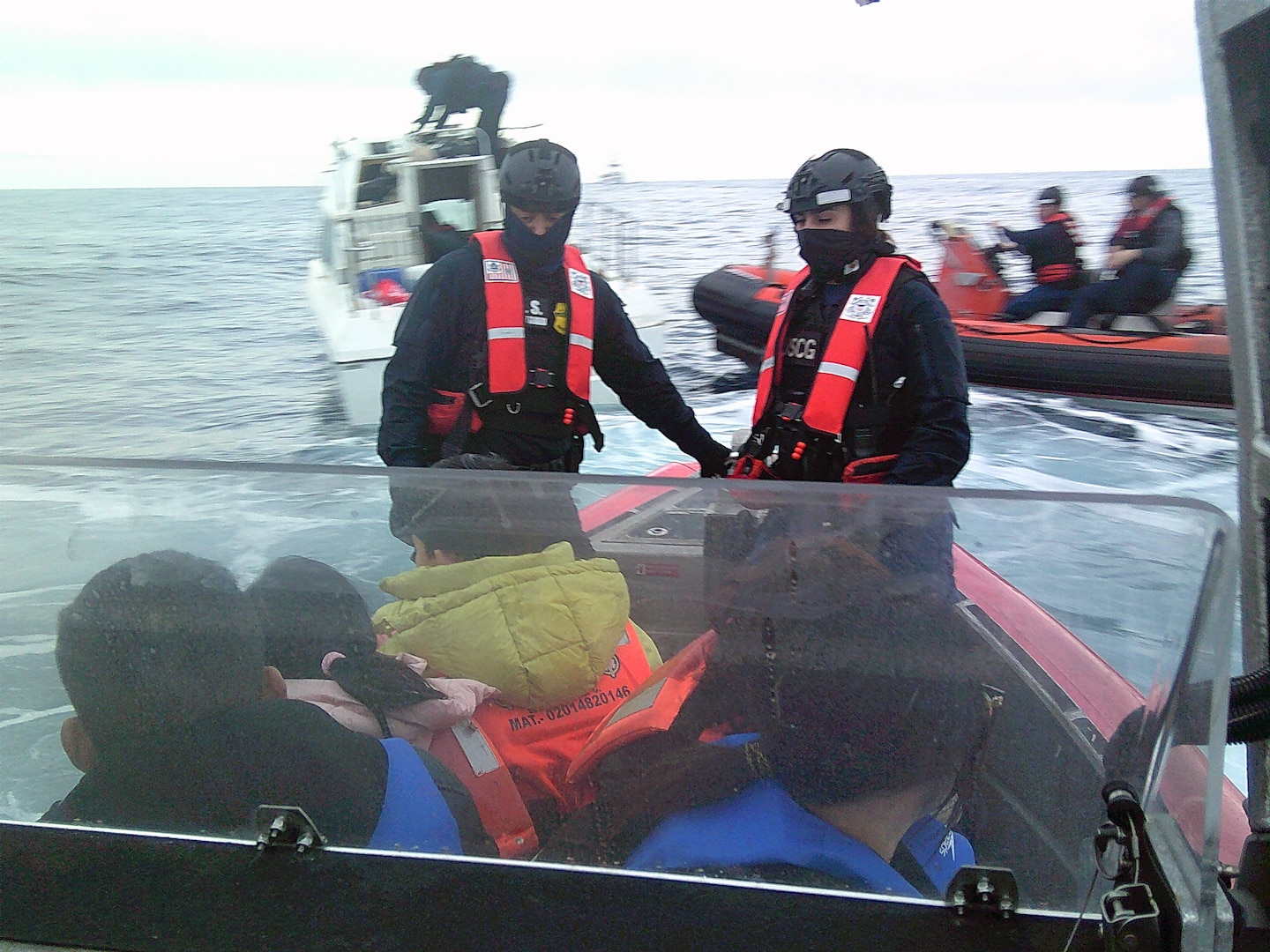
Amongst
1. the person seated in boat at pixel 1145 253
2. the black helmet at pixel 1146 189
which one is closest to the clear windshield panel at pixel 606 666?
the person seated in boat at pixel 1145 253

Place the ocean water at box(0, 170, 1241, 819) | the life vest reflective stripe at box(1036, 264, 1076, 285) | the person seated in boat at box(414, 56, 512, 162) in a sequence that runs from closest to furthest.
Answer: the ocean water at box(0, 170, 1241, 819) → the life vest reflective stripe at box(1036, 264, 1076, 285) → the person seated in boat at box(414, 56, 512, 162)

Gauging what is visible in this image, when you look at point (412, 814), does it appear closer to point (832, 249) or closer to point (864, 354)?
point (864, 354)

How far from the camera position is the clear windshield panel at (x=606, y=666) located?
0.74 metres

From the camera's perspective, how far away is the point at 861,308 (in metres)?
1.81

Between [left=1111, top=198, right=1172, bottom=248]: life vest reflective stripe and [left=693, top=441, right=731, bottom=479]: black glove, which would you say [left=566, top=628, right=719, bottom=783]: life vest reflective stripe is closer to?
[left=693, top=441, right=731, bottom=479]: black glove

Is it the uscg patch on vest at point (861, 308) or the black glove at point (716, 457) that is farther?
the black glove at point (716, 457)

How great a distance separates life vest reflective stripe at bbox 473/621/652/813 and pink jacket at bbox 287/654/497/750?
2cm

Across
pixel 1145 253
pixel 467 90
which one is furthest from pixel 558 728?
pixel 467 90

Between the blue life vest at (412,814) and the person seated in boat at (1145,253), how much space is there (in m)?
6.32

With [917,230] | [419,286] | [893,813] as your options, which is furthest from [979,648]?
[917,230]

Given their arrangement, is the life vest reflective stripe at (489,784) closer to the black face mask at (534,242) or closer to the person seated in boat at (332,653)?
the person seated in boat at (332,653)

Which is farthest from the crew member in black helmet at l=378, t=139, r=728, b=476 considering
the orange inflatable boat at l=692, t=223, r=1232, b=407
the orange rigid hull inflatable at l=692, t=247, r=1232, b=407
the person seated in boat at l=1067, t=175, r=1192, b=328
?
the person seated in boat at l=1067, t=175, r=1192, b=328

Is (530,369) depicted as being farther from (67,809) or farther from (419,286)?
(67,809)

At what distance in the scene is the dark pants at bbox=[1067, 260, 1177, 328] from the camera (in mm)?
6082
